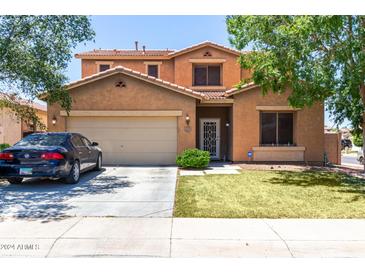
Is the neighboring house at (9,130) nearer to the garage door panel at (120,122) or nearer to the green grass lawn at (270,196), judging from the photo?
the garage door panel at (120,122)

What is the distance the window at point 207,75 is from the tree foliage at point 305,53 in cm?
709

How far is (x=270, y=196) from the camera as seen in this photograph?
27.2ft

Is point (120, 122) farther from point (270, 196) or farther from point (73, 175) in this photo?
point (270, 196)

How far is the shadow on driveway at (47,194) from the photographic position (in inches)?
259

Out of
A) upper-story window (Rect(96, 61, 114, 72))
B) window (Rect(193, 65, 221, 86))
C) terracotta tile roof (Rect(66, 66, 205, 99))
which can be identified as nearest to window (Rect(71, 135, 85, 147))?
terracotta tile roof (Rect(66, 66, 205, 99))

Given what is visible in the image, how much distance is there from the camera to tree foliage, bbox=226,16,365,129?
9.70 meters

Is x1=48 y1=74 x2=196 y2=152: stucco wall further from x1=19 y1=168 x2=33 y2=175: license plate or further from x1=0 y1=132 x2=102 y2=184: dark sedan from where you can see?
x1=19 y1=168 x2=33 y2=175: license plate

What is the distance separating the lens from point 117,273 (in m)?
4.03

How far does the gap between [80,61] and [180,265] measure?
19246 mm

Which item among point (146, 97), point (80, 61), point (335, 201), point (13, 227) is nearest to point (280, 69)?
point (335, 201)

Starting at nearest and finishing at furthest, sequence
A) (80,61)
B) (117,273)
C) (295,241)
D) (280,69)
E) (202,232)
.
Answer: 1. (117,273)
2. (295,241)
3. (202,232)
4. (280,69)
5. (80,61)

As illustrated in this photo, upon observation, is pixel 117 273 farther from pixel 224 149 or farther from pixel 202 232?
pixel 224 149

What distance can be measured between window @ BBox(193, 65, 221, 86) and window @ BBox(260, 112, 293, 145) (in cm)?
462

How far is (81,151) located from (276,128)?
9952mm
